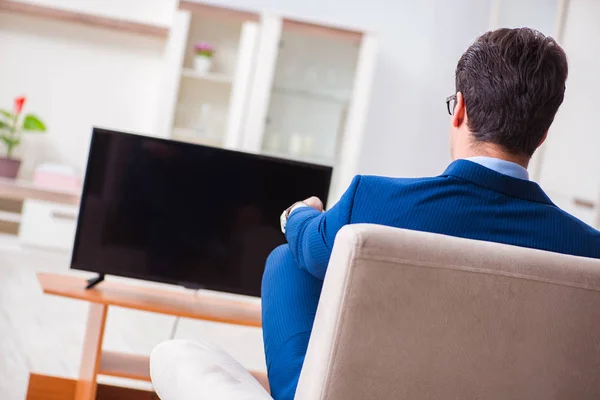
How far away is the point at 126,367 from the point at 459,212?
1.45 m

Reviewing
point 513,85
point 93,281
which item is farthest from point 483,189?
point 93,281

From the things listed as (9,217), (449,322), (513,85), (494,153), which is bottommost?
(9,217)

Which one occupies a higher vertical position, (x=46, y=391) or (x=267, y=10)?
(x=267, y=10)

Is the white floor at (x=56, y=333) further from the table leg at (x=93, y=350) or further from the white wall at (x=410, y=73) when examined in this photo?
the white wall at (x=410, y=73)

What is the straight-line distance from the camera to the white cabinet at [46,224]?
5.38 meters

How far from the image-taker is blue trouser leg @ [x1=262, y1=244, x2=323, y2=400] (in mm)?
1409

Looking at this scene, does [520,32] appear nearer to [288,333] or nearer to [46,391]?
[288,333]

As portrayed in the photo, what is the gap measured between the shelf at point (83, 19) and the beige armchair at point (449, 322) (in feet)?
16.3

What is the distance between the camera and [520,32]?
A: 4.40 feet

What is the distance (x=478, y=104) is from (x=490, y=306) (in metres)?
0.38

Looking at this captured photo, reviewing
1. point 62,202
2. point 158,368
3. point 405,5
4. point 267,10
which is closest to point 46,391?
point 158,368

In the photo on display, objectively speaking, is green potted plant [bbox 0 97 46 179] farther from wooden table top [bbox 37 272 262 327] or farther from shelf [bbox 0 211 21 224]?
wooden table top [bbox 37 272 262 327]

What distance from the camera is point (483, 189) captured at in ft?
4.24

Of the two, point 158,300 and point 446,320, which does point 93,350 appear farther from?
point 446,320
